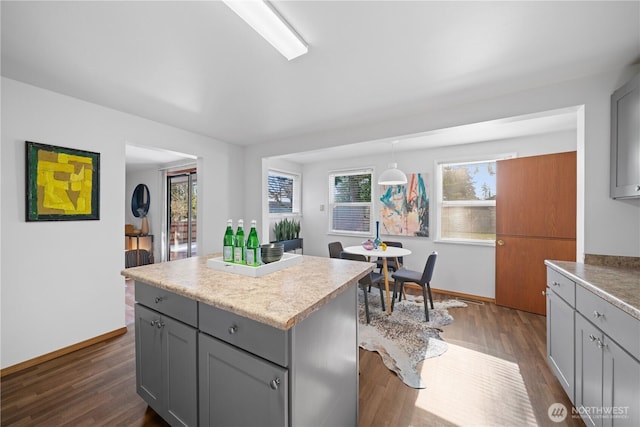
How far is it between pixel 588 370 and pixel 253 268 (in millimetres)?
1985

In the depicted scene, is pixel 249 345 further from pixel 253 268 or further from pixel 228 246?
pixel 228 246

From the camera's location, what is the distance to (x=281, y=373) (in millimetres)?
979

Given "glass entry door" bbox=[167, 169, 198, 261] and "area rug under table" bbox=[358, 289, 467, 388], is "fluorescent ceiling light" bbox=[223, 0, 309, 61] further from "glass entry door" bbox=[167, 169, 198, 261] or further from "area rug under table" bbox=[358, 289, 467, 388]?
"glass entry door" bbox=[167, 169, 198, 261]

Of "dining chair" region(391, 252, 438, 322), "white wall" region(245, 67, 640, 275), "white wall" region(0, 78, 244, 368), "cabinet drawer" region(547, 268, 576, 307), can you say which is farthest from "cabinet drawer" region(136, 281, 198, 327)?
"white wall" region(245, 67, 640, 275)

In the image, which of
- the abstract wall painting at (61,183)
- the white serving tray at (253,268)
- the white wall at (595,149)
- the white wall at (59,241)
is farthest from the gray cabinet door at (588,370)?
the abstract wall painting at (61,183)

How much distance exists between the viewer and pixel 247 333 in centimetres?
108

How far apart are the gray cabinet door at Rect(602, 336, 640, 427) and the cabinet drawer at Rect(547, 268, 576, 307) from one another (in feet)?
1.32

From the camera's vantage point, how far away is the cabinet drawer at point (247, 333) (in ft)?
3.23

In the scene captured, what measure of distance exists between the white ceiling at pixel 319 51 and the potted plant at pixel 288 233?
2816 mm

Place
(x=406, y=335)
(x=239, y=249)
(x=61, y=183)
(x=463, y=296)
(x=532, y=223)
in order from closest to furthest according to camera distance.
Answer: (x=239, y=249) → (x=61, y=183) → (x=406, y=335) → (x=532, y=223) → (x=463, y=296)

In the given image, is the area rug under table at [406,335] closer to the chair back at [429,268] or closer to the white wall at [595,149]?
the chair back at [429,268]

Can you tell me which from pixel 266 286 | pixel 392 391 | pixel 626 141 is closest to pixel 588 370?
pixel 392 391

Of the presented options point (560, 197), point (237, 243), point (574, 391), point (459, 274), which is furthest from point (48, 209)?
point (560, 197)

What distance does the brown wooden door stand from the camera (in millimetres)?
3018
